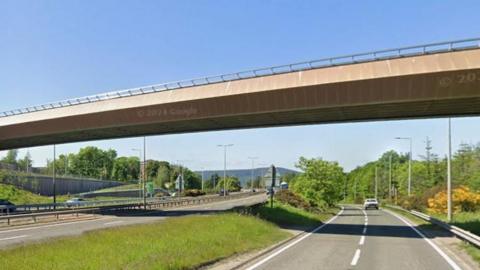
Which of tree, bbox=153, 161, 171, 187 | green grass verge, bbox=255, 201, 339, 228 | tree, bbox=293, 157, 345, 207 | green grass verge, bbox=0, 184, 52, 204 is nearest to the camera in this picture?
green grass verge, bbox=255, 201, 339, 228

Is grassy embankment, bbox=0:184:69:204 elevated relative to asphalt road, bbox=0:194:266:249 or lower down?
lower down

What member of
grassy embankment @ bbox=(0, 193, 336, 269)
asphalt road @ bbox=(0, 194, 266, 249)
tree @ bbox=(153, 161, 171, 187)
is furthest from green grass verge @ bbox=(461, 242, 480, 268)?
tree @ bbox=(153, 161, 171, 187)

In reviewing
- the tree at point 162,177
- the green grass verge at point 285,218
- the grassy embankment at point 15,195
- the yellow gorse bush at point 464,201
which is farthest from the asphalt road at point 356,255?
the tree at point 162,177

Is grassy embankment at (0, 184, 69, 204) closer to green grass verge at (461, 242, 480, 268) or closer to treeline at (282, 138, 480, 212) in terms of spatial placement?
treeline at (282, 138, 480, 212)

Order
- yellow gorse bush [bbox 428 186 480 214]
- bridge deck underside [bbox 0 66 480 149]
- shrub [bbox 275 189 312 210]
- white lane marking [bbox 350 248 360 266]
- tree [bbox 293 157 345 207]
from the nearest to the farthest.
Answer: white lane marking [bbox 350 248 360 266] → bridge deck underside [bbox 0 66 480 149] → yellow gorse bush [bbox 428 186 480 214] → shrub [bbox 275 189 312 210] → tree [bbox 293 157 345 207]

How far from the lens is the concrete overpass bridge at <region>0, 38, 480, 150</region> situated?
25.8 meters

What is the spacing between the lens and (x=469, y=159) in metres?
75.3

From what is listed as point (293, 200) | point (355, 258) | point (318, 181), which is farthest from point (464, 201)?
point (355, 258)

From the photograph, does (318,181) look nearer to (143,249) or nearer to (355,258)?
(355,258)

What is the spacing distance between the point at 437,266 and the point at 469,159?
6598 cm

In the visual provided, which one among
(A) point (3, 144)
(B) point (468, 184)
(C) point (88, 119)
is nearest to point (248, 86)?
(C) point (88, 119)

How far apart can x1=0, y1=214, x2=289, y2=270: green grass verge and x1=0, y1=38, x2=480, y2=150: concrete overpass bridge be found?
1032 cm

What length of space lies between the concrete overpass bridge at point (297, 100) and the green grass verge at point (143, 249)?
33.9 ft

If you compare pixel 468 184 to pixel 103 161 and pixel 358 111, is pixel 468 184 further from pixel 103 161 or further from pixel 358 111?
pixel 103 161
